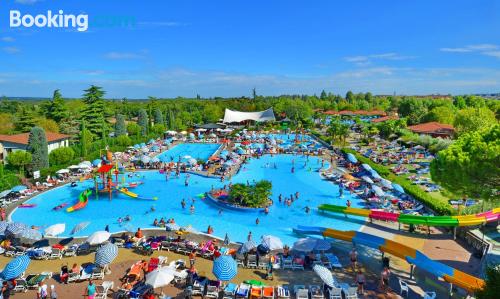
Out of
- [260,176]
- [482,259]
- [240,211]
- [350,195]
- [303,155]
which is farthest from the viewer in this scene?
[303,155]

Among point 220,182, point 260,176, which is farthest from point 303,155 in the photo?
point 220,182

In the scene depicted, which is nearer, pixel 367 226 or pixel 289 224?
pixel 367 226

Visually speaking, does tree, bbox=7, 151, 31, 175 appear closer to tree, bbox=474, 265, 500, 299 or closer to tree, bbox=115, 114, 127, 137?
tree, bbox=115, 114, 127, 137

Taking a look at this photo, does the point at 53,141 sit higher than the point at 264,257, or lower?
higher

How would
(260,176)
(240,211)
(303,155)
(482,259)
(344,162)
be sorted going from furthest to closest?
1. (303,155)
2. (344,162)
3. (260,176)
4. (240,211)
5. (482,259)

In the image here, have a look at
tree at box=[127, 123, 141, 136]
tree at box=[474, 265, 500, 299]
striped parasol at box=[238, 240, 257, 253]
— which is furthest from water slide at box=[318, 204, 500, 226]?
tree at box=[127, 123, 141, 136]

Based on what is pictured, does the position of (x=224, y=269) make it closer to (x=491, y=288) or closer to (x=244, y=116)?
(x=491, y=288)

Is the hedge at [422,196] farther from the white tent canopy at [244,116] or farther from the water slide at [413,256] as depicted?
the white tent canopy at [244,116]

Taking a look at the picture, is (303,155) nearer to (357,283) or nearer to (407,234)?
(407,234)
